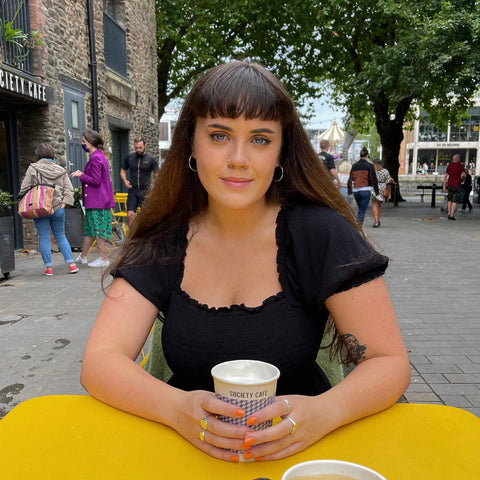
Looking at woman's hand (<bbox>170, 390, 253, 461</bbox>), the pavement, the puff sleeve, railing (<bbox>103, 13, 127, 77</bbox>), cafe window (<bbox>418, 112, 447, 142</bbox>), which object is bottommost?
the pavement

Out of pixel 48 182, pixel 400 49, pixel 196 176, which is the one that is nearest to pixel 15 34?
pixel 48 182

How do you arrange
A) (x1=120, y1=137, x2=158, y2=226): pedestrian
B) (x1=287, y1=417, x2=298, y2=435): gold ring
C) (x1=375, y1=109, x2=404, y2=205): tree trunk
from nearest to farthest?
(x1=287, y1=417, x2=298, y2=435): gold ring, (x1=120, y1=137, x2=158, y2=226): pedestrian, (x1=375, y1=109, x2=404, y2=205): tree trunk

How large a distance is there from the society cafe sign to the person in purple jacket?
1.34m

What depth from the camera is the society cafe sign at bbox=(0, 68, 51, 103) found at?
7289mm

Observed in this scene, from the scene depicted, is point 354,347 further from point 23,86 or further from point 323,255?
point 23,86

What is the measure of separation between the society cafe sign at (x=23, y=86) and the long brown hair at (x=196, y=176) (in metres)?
6.51

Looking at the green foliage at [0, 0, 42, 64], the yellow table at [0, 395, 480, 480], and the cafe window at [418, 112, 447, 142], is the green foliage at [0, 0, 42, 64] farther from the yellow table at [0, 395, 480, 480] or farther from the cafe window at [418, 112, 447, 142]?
the cafe window at [418, 112, 447, 142]

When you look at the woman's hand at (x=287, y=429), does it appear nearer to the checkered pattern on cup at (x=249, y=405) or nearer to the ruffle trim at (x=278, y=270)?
the checkered pattern on cup at (x=249, y=405)

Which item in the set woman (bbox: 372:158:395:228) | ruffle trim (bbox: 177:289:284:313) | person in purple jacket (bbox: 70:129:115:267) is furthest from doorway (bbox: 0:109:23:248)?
woman (bbox: 372:158:395:228)

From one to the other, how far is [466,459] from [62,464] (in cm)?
84

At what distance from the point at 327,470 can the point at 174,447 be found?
41 centimetres

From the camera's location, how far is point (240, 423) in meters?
1.00

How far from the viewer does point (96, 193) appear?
736 centimetres

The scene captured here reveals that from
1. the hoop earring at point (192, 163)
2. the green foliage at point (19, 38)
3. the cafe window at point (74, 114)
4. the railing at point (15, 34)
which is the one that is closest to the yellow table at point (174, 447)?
the hoop earring at point (192, 163)
